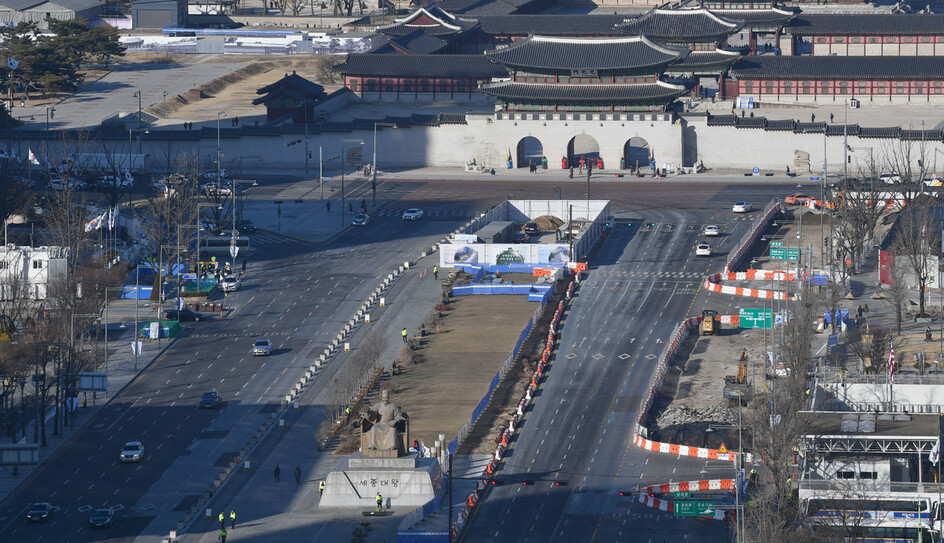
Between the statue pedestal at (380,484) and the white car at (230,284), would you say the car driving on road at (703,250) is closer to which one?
the white car at (230,284)

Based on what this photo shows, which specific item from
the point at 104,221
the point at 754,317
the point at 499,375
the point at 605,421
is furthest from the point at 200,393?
the point at 754,317

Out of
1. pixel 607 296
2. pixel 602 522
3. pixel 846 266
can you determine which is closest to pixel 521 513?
pixel 602 522

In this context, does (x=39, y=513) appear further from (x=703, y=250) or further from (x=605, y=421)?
(x=703, y=250)

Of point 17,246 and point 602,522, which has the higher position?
point 17,246

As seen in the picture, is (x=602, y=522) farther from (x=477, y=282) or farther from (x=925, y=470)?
(x=477, y=282)

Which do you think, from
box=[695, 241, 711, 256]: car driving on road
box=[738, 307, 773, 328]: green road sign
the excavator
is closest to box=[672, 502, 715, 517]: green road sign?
the excavator

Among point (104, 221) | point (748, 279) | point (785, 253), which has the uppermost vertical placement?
point (104, 221)

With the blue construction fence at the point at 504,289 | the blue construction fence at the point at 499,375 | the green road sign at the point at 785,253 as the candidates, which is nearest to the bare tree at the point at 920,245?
the green road sign at the point at 785,253

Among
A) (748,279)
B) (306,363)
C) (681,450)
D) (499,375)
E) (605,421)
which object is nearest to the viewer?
(681,450)
